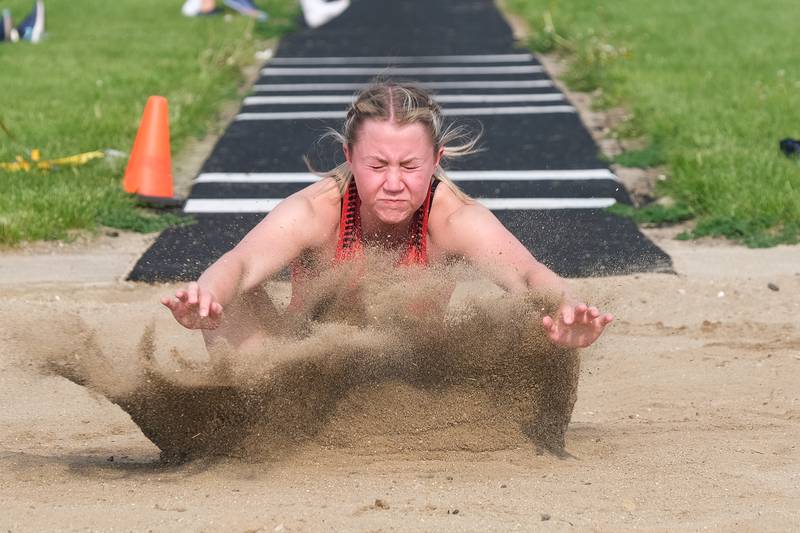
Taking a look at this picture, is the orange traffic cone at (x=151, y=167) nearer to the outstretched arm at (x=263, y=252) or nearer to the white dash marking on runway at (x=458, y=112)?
the white dash marking on runway at (x=458, y=112)

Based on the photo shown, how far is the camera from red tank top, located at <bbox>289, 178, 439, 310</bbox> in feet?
16.1

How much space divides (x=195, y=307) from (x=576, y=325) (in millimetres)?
1183

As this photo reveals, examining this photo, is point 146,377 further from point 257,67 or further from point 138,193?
point 257,67

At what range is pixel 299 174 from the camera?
31.2 ft

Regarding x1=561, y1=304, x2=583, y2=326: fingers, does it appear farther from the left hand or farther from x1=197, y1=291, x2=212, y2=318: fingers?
x1=197, y1=291, x2=212, y2=318: fingers

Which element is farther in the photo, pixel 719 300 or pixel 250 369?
pixel 719 300

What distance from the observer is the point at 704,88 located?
11.8 meters

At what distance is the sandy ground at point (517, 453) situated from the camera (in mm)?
3793

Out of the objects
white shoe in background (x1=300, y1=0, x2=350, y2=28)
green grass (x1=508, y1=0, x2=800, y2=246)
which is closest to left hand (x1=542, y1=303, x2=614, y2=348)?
green grass (x1=508, y1=0, x2=800, y2=246)

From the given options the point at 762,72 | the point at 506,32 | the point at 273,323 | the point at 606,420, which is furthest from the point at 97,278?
the point at 506,32

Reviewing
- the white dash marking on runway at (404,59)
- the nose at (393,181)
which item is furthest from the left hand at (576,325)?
the white dash marking on runway at (404,59)

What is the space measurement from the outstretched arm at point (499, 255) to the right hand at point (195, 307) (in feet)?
3.45

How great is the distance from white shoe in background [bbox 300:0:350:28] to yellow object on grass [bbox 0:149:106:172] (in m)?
7.52

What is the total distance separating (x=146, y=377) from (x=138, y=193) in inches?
168
